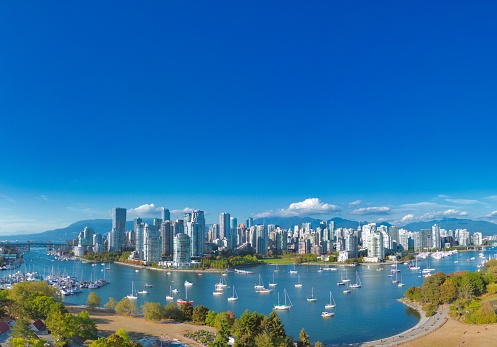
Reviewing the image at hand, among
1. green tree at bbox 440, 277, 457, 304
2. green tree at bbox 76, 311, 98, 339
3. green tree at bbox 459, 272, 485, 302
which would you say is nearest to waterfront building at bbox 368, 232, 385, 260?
green tree at bbox 459, 272, 485, 302

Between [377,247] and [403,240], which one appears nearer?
[377,247]

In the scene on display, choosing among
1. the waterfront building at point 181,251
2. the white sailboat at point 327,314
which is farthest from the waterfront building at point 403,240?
the white sailboat at point 327,314

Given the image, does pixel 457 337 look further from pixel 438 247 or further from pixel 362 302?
pixel 438 247

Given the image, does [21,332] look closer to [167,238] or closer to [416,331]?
[416,331]

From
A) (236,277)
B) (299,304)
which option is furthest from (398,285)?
(236,277)

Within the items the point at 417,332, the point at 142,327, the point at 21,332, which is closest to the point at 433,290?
the point at 417,332
